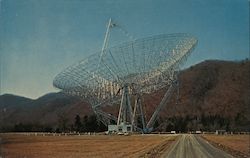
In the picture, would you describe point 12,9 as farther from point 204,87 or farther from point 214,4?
point 204,87

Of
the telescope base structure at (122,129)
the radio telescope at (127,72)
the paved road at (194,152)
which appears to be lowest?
the paved road at (194,152)

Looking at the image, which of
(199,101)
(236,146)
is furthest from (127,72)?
(199,101)

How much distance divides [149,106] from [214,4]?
2098 inches

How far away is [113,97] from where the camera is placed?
132ft

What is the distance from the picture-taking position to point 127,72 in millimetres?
30969

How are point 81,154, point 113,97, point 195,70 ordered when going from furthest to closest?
point 195,70
point 113,97
point 81,154

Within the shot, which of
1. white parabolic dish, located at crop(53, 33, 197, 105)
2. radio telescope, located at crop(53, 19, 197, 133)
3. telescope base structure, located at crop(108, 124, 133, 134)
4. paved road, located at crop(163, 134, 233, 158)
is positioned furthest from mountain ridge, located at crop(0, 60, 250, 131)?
paved road, located at crop(163, 134, 233, 158)

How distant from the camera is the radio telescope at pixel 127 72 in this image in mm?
24672

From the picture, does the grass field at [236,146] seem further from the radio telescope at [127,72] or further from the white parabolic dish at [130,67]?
the white parabolic dish at [130,67]

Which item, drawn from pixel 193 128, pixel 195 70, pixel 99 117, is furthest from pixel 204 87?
pixel 99 117

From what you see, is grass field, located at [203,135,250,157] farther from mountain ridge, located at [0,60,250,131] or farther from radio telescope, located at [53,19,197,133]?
mountain ridge, located at [0,60,250,131]

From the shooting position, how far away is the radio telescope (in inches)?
971

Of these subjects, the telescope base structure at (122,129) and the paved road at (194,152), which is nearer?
the paved road at (194,152)

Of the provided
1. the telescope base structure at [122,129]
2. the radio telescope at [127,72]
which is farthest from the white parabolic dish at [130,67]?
the telescope base structure at [122,129]
